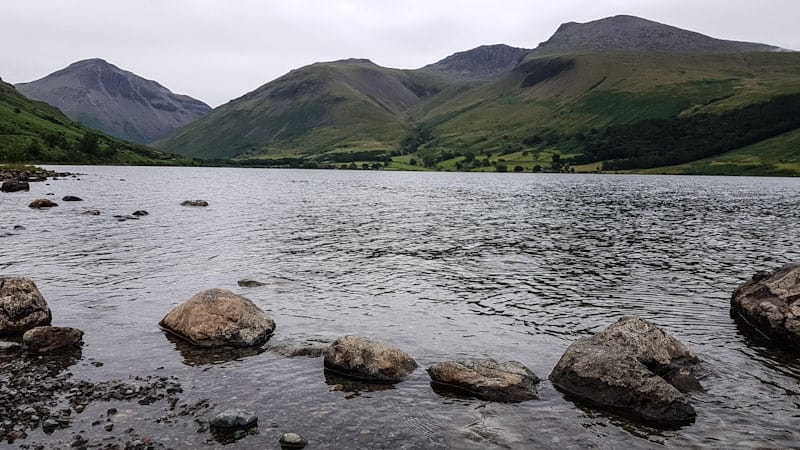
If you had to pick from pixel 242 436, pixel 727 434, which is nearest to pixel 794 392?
pixel 727 434

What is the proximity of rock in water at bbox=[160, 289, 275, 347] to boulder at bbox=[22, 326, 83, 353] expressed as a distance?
391cm

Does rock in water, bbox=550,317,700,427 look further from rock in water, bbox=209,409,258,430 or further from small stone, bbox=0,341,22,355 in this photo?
small stone, bbox=0,341,22,355

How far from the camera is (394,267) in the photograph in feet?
144

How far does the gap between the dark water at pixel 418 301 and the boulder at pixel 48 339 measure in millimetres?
1006

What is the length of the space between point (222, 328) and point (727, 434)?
19847 millimetres

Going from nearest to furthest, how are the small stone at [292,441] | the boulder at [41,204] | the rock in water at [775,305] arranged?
the small stone at [292,441] < the rock in water at [775,305] < the boulder at [41,204]

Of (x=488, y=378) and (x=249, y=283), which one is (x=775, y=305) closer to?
(x=488, y=378)

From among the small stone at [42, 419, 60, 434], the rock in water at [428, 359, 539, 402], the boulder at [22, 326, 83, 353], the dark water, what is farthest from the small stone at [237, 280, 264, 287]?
the small stone at [42, 419, 60, 434]

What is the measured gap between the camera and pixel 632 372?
768 inches

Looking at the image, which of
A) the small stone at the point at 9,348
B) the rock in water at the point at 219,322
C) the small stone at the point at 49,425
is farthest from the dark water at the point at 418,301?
the small stone at the point at 9,348

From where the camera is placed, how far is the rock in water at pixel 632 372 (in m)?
18.4

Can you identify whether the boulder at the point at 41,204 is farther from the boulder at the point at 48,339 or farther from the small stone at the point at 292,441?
the small stone at the point at 292,441

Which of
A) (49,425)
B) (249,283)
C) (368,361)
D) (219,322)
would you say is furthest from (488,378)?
(249,283)

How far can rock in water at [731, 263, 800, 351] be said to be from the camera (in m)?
25.4
